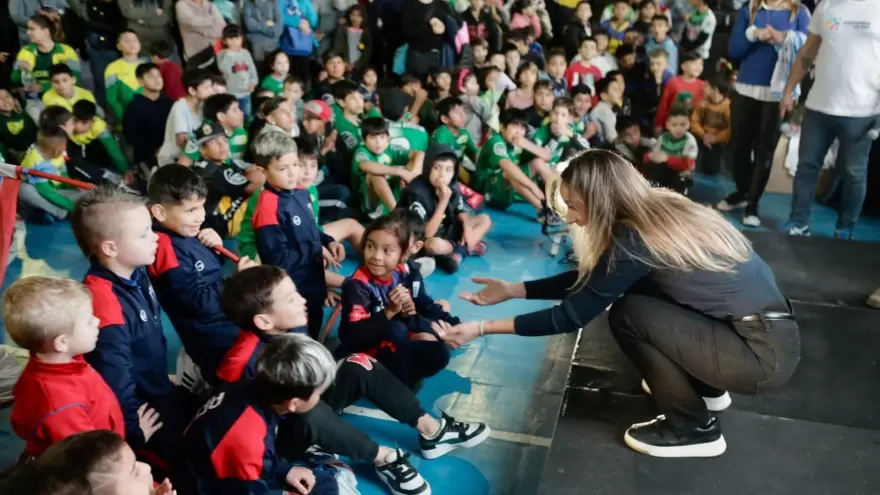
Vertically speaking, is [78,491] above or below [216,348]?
above

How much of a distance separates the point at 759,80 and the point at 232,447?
477 centimetres

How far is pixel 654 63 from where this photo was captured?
711 centimetres

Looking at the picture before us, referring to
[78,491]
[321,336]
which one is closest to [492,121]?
[321,336]

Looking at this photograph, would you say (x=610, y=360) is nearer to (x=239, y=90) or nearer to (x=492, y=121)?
(x=492, y=121)

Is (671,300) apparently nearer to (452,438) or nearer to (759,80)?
(452,438)

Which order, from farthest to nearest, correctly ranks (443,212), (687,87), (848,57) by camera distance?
(687,87), (443,212), (848,57)

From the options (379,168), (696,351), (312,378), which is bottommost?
(379,168)

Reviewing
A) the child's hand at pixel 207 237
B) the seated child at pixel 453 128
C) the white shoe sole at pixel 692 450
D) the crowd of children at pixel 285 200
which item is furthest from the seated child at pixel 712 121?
the child's hand at pixel 207 237

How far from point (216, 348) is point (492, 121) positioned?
3.98m

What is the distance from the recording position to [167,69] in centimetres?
639

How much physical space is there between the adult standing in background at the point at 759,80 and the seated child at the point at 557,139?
3.97ft

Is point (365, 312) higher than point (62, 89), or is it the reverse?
point (62, 89)

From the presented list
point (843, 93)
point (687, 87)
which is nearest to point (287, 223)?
point (843, 93)

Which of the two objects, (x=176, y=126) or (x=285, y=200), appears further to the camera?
(x=176, y=126)
